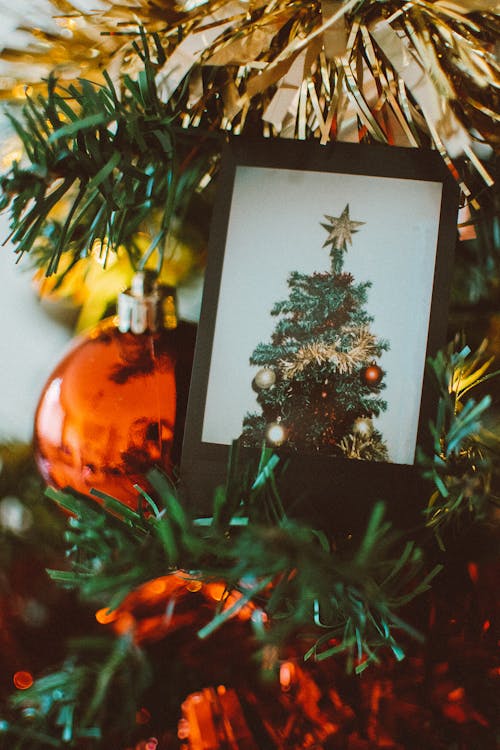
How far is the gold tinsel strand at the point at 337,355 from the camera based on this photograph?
1.49ft

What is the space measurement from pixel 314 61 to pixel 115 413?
30 centimetres

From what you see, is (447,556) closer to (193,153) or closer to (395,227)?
(395,227)

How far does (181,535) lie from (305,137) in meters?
0.32

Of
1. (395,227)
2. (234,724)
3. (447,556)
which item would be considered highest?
(395,227)

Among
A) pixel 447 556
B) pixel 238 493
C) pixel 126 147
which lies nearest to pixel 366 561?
pixel 238 493

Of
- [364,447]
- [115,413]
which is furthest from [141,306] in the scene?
[364,447]

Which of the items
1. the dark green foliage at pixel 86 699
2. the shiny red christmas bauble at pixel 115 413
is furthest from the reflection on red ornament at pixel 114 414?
the dark green foliage at pixel 86 699

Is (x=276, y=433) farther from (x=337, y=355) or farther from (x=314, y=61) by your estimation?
(x=314, y=61)

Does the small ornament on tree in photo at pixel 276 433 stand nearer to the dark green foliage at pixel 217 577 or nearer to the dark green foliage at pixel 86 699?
the dark green foliage at pixel 217 577

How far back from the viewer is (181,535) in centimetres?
34

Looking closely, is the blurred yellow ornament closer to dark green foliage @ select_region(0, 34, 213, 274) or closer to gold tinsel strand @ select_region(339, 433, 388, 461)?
dark green foliage @ select_region(0, 34, 213, 274)

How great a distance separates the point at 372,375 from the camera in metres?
0.45

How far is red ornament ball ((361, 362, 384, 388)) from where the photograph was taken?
451 millimetres

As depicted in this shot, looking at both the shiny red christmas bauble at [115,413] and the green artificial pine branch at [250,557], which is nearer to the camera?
the green artificial pine branch at [250,557]
